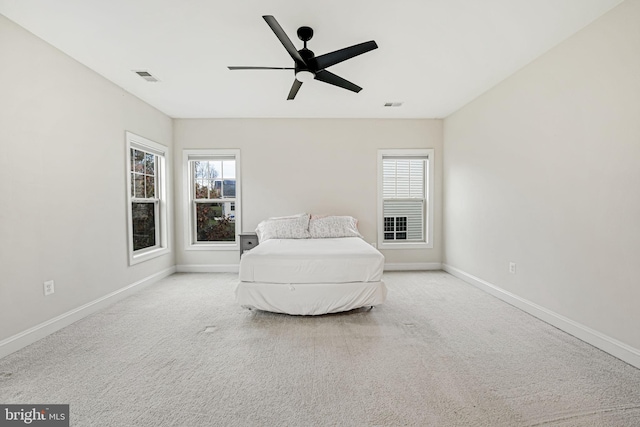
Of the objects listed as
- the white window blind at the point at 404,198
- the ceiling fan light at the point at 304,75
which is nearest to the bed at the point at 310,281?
the ceiling fan light at the point at 304,75

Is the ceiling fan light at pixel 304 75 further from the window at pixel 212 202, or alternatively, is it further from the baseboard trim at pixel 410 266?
the baseboard trim at pixel 410 266

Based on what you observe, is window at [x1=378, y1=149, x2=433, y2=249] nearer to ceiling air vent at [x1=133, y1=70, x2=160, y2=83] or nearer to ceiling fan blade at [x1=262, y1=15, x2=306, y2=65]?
ceiling fan blade at [x1=262, y1=15, x2=306, y2=65]

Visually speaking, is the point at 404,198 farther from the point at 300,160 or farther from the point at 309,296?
the point at 309,296

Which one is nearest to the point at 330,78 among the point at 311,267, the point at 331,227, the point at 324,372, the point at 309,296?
the point at 311,267

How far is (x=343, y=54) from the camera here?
2.32 metres

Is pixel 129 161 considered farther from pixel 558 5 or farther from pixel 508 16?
pixel 558 5

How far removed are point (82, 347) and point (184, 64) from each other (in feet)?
9.08

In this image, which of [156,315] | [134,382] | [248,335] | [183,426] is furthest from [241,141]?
[183,426]

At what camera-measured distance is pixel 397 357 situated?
216 cm

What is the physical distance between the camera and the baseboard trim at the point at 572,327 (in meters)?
2.07

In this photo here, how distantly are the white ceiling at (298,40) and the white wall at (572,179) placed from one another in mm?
262

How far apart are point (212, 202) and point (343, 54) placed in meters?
3.54

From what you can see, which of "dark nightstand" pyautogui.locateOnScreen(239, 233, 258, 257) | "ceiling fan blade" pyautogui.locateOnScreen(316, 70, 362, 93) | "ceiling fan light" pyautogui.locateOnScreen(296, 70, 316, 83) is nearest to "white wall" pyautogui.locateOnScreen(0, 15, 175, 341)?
"dark nightstand" pyautogui.locateOnScreen(239, 233, 258, 257)

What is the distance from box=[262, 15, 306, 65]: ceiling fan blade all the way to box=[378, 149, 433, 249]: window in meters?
2.96
